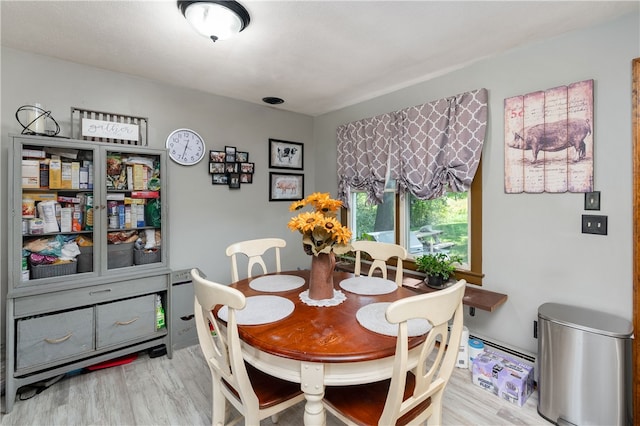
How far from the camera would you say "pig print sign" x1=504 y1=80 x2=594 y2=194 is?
75.9 inches

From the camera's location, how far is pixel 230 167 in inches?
128

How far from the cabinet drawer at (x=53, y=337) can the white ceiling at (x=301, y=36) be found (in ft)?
6.27

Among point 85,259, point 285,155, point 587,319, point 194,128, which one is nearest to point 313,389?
point 587,319

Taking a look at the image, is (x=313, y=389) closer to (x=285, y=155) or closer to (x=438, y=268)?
(x=438, y=268)

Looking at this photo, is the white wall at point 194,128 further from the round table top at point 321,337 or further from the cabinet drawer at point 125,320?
the round table top at point 321,337

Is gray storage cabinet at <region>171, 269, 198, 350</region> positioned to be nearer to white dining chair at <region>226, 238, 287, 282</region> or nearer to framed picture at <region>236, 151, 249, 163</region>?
white dining chair at <region>226, 238, 287, 282</region>

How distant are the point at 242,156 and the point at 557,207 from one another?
2844mm

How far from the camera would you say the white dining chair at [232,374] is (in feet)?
3.99

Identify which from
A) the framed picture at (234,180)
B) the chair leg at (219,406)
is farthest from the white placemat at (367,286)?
the framed picture at (234,180)

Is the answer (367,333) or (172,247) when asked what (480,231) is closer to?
(367,333)

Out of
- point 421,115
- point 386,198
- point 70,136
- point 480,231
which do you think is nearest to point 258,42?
point 421,115

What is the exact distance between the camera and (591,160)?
1905mm

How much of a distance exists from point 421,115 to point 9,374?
354 centimetres

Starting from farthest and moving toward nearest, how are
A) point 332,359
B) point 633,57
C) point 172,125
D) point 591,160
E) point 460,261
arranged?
point 172,125, point 460,261, point 591,160, point 633,57, point 332,359
